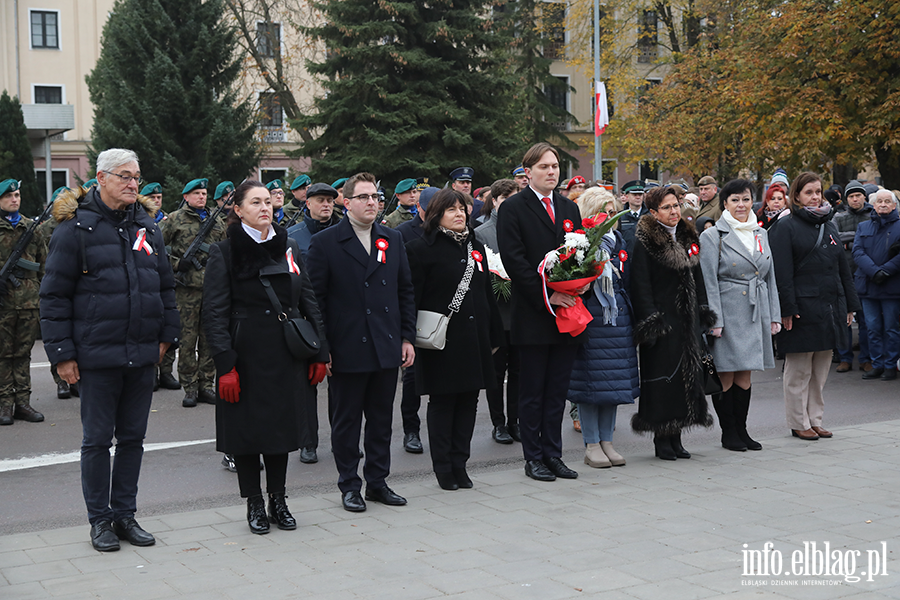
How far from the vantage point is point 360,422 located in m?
6.73

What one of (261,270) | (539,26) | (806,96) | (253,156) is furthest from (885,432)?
(539,26)

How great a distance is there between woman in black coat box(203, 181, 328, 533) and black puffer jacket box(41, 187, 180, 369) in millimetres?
373

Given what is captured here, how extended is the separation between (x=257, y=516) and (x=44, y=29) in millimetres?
47247

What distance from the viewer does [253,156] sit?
29438 millimetres

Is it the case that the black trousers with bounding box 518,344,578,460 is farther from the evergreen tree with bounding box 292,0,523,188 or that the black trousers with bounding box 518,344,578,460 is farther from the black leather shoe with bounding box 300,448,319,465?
the evergreen tree with bounding box 292,0,523,188

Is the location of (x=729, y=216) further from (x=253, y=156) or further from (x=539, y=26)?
(x=539, y=26)

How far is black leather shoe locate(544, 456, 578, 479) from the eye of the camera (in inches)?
289

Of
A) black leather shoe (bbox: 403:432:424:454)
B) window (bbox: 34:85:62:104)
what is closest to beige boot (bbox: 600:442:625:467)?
black leather shoe (bbox: 403:432:424:454)

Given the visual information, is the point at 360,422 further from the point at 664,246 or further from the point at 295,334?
the point at 664,246

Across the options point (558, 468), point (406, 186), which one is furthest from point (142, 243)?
point (406, 186)

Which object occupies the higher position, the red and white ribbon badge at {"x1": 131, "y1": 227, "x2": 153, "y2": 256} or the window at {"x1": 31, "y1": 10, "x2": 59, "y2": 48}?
the window at {"x1": 31, "y1": 10, "x2": 59, "y2": 48}

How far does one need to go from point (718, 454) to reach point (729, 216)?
193cm

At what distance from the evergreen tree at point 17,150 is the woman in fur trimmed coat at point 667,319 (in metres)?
29.5

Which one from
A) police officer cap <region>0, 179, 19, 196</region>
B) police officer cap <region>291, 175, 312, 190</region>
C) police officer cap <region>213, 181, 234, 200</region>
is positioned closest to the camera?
police officer cap <region>0, 179, 19, 196</region>
